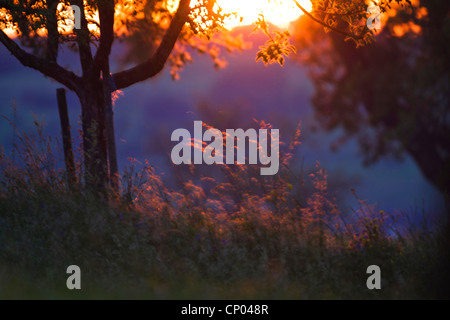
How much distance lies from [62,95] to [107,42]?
4.47ft

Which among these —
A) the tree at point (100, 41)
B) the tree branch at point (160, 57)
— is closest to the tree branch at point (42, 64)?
the tree at point (100, 41)

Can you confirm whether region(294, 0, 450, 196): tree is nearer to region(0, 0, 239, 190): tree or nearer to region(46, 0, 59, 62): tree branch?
region(0, 0, 239, 190): tree

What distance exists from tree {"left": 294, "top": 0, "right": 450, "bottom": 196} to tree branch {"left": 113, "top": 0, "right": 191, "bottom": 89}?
1104 centimetres

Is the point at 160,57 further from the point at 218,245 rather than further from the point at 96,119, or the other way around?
the point at 218,245

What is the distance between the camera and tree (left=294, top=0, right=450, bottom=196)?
58.6ft

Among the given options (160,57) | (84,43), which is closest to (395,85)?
(160,57)

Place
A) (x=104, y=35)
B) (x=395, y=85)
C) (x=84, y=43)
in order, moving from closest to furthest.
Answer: (x=84, y=43) → (x=104, y=35) → (x=395, y=85)

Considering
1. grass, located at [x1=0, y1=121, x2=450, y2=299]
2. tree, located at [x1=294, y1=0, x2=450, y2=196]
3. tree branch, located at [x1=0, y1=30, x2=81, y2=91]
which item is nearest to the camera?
grass, located at [x1=0, y1=121, x2=450, y2=299]

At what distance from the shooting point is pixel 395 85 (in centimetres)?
1917

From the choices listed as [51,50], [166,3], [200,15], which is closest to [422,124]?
[166,3]

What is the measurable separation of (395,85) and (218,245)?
14.8 m

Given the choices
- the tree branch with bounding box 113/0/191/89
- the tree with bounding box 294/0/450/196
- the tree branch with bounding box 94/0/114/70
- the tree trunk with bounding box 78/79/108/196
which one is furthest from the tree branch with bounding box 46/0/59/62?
the tree with bounding box 294/0/450/196

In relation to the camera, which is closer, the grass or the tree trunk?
the grass

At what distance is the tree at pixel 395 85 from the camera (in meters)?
17.9
